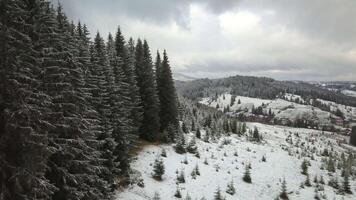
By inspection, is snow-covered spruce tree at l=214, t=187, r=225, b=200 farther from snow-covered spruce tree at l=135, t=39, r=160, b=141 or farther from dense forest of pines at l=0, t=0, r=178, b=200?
snow-covered spruce tree at l=135, t=39, r=160, b=141

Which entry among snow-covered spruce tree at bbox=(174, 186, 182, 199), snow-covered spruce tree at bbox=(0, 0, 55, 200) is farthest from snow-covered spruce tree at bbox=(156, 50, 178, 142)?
snow-covered spruce tree at bbox=(0, 0, 55, 200)

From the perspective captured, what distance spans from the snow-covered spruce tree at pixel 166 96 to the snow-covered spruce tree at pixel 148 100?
319 cm

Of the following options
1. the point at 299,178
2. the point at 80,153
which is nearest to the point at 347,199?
the point at 299,178

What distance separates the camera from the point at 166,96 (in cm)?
4072

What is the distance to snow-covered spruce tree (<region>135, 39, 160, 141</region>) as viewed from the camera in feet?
117

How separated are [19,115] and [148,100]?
25.6 metres

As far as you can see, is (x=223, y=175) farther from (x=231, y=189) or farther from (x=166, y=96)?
(x=166, y=96)

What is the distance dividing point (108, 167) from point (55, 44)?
31.6 ft

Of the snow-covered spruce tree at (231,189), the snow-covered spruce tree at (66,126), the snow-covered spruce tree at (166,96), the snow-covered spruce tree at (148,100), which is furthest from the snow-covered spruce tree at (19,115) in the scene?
the snow-covered spruce tree at (166,96)

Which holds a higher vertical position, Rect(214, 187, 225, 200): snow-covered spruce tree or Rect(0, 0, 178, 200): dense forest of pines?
Rect(0, 0, 178, 200): dense forest of pines

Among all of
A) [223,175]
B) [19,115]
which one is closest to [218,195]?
[223,175]

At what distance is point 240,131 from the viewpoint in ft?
186

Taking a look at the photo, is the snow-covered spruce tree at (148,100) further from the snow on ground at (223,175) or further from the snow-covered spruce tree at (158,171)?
the snow-covered spruce tree at (158,171)

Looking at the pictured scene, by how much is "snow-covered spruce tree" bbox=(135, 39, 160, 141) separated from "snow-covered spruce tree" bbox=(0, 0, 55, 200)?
2398 centimetres
